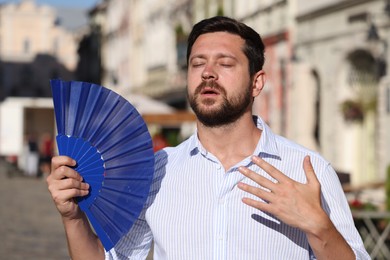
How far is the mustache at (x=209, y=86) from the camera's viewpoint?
131 inches

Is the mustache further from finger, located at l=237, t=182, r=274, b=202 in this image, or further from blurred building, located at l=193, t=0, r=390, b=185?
blurred building, located at l=193, t=0, r=390, b=185

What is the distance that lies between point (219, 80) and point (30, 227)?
45.3 ft

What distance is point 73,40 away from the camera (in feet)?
344

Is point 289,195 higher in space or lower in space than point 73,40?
lower

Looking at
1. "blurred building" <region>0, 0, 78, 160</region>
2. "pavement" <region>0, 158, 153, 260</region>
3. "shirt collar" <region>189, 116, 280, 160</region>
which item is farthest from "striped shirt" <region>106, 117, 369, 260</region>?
"blurred building" <region>0, 0, 78, 160</region>

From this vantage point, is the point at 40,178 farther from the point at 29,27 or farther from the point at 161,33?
the point at 29,27

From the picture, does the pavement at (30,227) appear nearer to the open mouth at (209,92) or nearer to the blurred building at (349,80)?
the blurred building at (349,80)

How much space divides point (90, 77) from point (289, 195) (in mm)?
85747

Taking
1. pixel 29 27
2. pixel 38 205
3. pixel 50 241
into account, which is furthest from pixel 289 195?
pixel 29 27

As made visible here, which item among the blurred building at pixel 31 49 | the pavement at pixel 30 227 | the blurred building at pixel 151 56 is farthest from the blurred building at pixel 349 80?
the blurred building at pixel 31 49

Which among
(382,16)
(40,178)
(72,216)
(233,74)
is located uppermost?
(382,16)

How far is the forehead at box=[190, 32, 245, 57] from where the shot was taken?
11.2 feet

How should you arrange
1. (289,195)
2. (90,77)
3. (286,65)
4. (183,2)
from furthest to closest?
(90,77) → (183,2) → (286,65) → (289,195)

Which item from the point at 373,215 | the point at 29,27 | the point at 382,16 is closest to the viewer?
the point at 373,215
